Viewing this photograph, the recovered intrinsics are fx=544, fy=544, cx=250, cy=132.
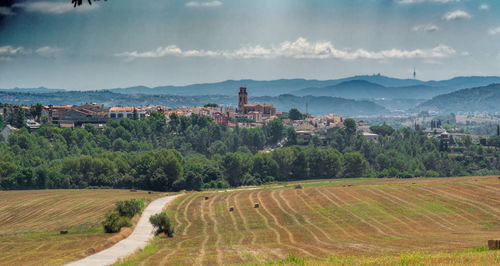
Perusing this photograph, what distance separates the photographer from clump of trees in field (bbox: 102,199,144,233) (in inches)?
1945

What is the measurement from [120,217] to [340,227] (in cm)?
2046

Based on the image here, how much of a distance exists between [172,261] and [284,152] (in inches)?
4395

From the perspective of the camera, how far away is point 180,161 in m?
128

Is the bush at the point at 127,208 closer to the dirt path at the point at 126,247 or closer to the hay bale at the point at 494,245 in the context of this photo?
the dirt path at the point at 126,247

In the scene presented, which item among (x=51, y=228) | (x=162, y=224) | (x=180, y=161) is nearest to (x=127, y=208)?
(x=51, y=228)

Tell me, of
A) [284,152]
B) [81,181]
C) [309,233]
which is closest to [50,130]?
[81,181]

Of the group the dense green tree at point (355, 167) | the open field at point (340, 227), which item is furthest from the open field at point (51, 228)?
the dense green tree at point (355, 167)

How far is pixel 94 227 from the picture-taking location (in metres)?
52.8

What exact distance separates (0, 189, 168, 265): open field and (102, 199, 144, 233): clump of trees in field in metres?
1.03

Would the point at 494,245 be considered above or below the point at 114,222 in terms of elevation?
above

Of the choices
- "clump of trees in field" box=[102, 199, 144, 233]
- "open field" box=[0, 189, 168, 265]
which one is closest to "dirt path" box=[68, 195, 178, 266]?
"open field" box=[0, 189, 168, 265]

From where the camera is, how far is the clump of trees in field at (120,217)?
49.4 metres

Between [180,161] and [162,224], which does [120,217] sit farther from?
[180,161]

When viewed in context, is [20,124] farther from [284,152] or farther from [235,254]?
[235,254]
